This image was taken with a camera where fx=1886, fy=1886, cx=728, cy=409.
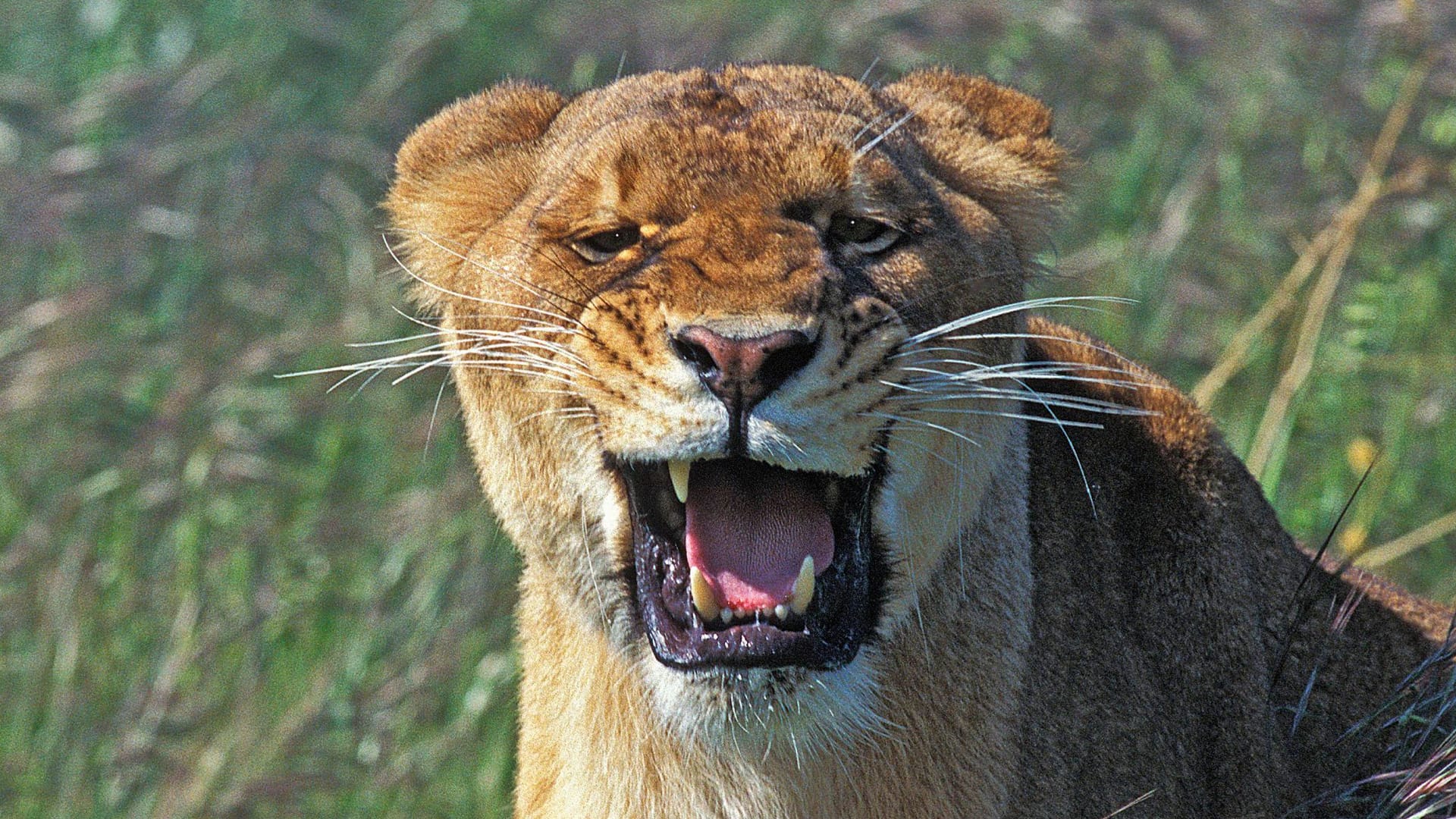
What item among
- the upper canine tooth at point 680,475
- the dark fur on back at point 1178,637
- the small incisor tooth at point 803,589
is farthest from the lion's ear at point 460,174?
the dark fur on back at point 1178,637

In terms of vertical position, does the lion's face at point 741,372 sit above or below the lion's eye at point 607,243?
below

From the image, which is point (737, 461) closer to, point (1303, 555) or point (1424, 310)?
point (1303, 555)

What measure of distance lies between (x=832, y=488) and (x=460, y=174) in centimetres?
92

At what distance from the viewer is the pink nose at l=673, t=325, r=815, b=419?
246 centimetres

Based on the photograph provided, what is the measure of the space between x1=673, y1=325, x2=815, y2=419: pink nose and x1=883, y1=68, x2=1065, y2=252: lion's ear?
2.28ft

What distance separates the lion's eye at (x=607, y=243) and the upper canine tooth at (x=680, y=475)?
35 centimetres

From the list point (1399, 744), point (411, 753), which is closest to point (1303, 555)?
point (1399, 744)

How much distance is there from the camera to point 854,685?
280 cm

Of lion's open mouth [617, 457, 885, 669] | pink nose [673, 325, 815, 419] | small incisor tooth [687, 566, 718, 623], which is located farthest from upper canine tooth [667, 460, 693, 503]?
pink nose [673, 325, 815, 419]

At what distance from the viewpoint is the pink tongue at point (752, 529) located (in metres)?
2.69

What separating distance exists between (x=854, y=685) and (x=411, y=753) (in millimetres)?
2512

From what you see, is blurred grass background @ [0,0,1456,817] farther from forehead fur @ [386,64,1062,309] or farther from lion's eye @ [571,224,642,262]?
lion's eye @ [571,224,642,262]

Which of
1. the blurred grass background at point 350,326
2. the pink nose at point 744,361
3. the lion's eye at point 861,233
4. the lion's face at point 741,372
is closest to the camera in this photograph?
the pink nose at point 744,361

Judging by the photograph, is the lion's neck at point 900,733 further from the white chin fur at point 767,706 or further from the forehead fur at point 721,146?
the forehead fur at point 721,146
